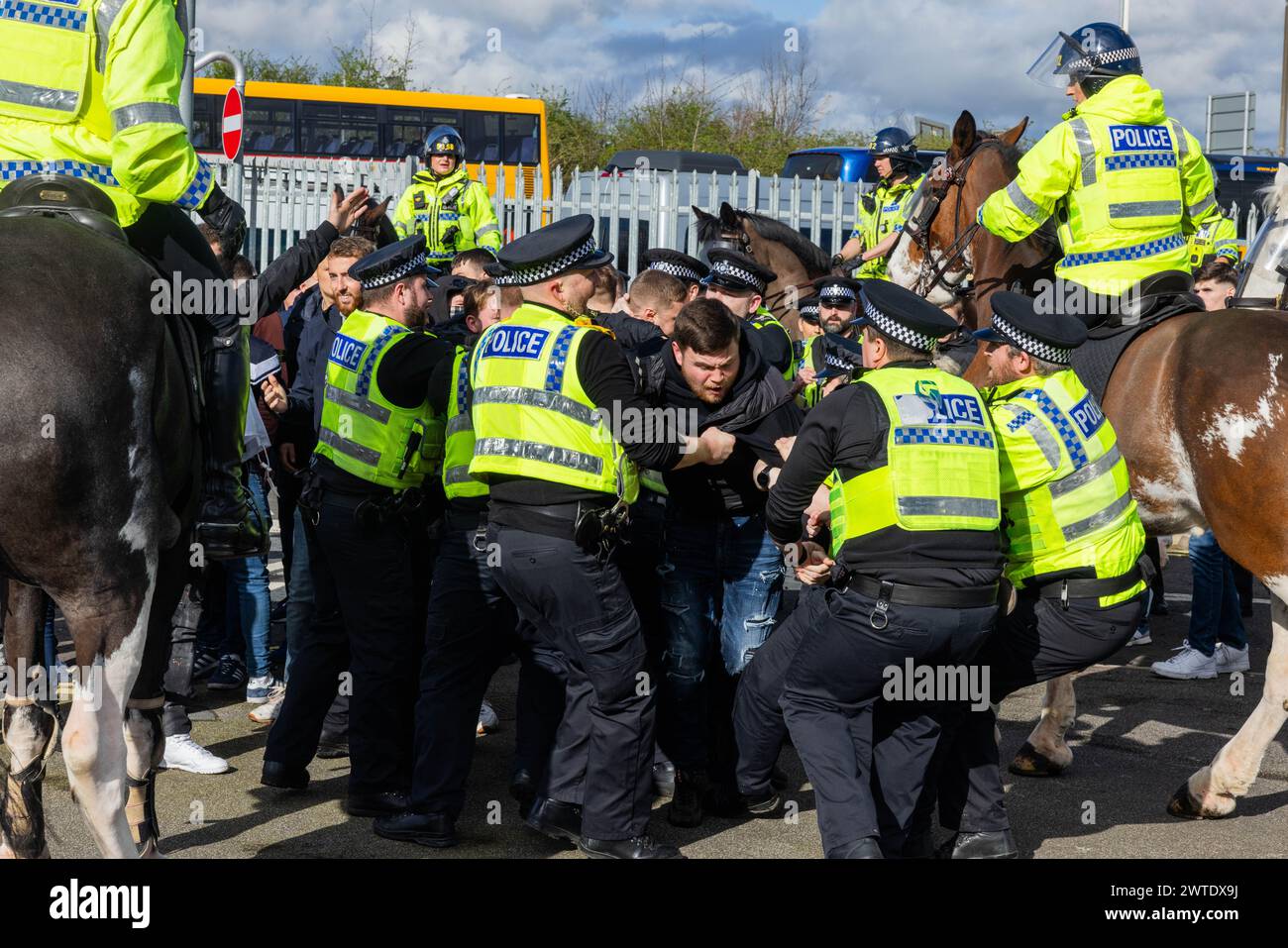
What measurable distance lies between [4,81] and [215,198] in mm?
Result: 687

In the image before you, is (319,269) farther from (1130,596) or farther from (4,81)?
(1130,596)

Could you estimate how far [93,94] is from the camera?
393 cm

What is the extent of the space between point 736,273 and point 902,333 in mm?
1966

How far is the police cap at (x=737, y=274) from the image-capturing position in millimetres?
6410

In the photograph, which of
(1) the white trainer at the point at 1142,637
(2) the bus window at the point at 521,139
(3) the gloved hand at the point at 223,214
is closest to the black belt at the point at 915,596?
(3) the gloved hand at the point at 223,214

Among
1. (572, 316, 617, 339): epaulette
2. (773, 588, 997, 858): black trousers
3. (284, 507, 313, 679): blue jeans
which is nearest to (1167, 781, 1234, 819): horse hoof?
(773, 588, 997, 858): black trousers

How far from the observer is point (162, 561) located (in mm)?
3943

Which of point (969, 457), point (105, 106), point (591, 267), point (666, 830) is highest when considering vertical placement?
point (105, 106)

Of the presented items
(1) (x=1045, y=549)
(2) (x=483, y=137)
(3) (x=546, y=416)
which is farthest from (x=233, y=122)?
(2) (x=483, y=137)

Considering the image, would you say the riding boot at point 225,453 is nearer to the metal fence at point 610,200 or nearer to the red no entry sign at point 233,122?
the red no entry sign at point 233,122

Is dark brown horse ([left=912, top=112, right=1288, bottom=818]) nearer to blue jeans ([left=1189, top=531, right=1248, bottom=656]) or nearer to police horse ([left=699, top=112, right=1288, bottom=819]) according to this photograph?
police horse ([left=699, top=112, right=1288, bottom=819])

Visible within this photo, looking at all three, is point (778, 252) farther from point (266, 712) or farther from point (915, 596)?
point (915, 596)
